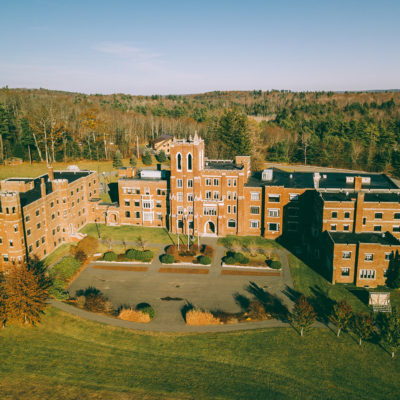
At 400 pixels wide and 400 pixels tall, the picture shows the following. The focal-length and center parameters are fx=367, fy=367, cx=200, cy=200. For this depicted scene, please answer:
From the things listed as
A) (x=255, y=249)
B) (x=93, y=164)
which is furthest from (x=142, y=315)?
(x=93, y=164)

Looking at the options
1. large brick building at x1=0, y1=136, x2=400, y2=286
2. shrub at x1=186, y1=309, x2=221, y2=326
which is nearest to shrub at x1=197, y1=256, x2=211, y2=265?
large brick building at x1=0, y1=136, x2=400, y2=286

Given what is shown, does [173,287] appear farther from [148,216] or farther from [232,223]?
[148,216]

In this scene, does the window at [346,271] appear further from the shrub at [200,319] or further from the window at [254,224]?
the shrub at [200,319]

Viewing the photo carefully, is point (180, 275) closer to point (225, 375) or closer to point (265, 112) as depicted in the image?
point (225, 375)

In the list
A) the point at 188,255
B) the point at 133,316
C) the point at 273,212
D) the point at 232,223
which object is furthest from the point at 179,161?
the point at 133,316

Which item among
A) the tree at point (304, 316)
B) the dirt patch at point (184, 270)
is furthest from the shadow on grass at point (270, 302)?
the dirt patch at point (184, 270)

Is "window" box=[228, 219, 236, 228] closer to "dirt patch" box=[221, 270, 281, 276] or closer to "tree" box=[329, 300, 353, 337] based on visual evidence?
"dirt patch" box=[221, 270, 281, 276]
